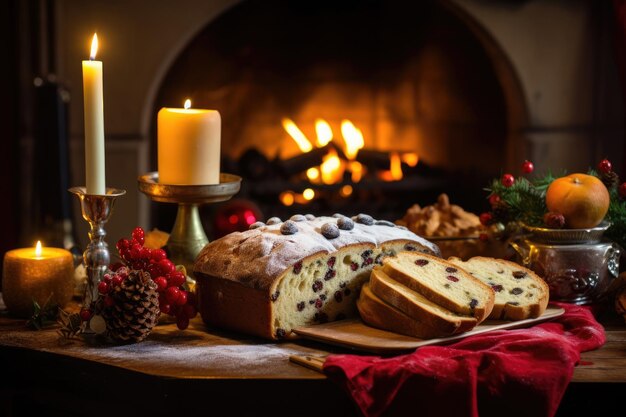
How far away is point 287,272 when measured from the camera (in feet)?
5.68

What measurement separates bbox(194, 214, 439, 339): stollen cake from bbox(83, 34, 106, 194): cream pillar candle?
269 millimetres

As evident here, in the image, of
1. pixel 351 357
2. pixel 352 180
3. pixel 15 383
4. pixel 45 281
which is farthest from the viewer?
pixel 352 180

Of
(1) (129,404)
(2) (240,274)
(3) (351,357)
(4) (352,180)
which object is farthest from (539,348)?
(4) (352,180)

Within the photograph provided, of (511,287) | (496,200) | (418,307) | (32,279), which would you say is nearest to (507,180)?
(496,200)

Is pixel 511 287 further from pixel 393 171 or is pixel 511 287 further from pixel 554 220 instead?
pixel 393 171

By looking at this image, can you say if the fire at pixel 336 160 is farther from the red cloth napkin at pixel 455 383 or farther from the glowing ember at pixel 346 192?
the red cloth napkin at pixel 455 383

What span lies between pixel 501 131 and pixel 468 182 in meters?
0.26

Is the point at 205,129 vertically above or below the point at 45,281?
above

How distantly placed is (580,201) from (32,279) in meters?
1.10

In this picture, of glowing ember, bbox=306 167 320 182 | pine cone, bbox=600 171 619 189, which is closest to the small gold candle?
pine cone, bbox=600 171 619 189

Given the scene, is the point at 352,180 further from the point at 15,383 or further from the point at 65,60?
the point at 15,383

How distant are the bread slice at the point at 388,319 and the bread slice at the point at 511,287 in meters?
0.19

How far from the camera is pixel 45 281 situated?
1.86 meters

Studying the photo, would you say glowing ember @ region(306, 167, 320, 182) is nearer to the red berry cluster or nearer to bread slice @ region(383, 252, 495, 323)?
bread slice @ region(383, 252, 495, 323)
